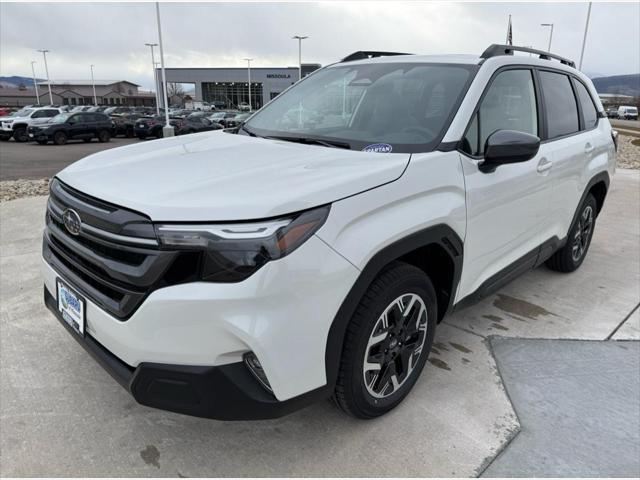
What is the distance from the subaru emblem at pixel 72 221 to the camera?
2160 mm

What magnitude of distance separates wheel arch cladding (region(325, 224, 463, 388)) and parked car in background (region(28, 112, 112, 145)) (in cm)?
2318

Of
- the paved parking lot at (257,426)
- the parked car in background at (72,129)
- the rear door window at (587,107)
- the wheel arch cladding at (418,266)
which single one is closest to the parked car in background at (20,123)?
the parked car in background at (72,129)

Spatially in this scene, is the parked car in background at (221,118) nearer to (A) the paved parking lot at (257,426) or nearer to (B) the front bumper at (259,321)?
(A) the paved parking lot at (257,426)

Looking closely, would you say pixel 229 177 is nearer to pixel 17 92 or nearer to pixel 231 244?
pixel 231 244

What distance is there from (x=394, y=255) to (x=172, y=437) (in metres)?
1.40

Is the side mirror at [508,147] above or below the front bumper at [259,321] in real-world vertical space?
above

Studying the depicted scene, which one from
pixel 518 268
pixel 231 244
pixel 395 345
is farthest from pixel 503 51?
pixel 231 244

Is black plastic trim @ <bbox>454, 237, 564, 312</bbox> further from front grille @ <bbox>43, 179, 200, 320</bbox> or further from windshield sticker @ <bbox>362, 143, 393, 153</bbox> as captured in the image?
front grille @ <bbox>43, 179, 200, 320</bbox>

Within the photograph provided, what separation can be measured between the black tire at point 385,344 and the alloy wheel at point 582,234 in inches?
98.8

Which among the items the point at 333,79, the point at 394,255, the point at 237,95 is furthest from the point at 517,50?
the point at 237,95

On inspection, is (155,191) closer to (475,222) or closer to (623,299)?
(475,222)

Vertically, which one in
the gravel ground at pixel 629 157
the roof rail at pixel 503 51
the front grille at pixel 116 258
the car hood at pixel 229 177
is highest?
the roof rail at pixel 503 51

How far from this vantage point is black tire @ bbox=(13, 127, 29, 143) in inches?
914

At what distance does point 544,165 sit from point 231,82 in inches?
3586
